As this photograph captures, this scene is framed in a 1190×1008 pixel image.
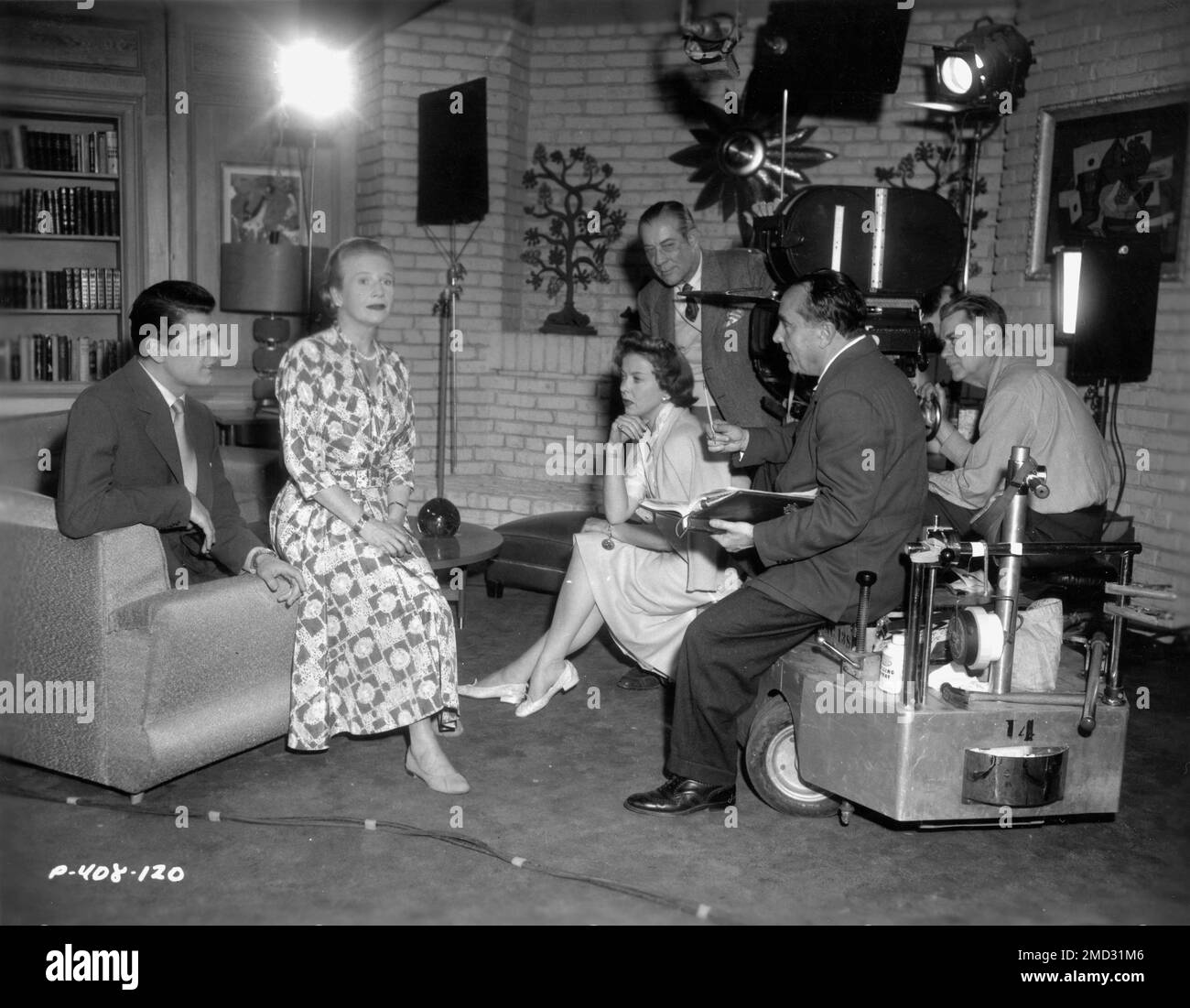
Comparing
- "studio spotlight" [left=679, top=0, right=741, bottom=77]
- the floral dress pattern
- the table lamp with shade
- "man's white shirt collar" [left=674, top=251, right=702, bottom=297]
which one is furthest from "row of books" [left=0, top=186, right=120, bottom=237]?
the floral dress pattern

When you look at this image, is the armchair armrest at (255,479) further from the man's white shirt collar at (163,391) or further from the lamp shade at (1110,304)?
the lamp shade at (1110,304)

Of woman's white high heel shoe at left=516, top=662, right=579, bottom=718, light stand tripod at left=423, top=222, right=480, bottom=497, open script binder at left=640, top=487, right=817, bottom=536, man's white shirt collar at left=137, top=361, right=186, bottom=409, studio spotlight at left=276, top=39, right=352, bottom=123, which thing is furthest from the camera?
studio spotlight at left=276, top=39, right=352, bottom=123

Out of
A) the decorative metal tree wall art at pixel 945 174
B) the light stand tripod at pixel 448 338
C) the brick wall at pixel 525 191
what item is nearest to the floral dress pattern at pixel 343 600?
the light stand tripod at pixel 448 338

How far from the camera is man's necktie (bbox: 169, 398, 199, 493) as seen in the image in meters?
3.41

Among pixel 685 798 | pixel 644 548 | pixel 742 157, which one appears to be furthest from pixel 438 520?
pixel 742 157

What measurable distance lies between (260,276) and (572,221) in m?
1.76

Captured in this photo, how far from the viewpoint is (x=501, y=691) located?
12.9 feet

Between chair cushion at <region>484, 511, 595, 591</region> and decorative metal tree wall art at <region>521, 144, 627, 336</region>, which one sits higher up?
decorative metal tree wall art at <region>521, 144, 627, 336</region>

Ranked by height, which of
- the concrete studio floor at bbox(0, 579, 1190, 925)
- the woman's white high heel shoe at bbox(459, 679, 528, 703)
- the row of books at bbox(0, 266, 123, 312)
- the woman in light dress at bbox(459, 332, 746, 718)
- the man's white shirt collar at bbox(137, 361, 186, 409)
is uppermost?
the row of books at bbox(0, 266, 123, 312)

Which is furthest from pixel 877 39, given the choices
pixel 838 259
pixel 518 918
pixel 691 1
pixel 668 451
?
pixel 518 918

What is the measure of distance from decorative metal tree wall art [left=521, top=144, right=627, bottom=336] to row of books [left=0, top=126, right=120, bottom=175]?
229cm

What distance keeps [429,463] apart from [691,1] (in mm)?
2709

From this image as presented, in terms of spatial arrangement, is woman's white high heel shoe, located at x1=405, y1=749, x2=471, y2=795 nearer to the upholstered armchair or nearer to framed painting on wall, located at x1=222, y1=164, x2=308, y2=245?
the upholstered armchair

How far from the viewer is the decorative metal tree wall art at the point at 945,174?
5879mm
